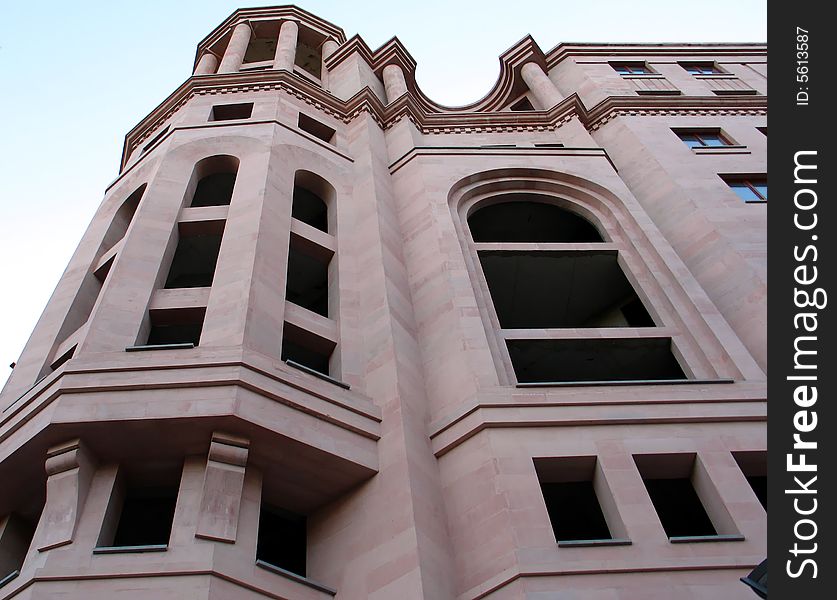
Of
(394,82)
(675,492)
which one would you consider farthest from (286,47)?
(675,492)

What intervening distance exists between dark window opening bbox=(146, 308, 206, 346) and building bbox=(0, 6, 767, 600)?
11cm

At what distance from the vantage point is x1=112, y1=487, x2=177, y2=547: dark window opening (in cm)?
1839

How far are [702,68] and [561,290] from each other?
26.7 metres

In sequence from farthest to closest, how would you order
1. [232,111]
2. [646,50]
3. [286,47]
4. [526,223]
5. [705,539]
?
[646,50] → [286,47] → [232,111] → [526,223] → [705,539]

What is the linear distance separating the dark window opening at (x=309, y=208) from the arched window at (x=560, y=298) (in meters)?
6.09

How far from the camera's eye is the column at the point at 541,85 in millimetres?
40844

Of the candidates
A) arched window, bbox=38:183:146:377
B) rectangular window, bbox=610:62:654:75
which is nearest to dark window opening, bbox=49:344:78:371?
arched window, bbox=38:183:146:377

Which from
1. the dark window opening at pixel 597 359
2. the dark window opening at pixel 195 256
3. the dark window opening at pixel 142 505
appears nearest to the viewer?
the dark window opening at pixel 142 505

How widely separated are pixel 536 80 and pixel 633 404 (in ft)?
97.7

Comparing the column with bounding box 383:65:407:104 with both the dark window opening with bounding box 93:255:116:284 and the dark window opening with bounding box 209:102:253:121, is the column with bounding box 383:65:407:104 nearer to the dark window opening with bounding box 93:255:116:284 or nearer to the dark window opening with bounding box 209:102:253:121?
the dark window opening with bounding box 209:102:253:121

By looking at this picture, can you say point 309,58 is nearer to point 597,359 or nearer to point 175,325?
point 175,325

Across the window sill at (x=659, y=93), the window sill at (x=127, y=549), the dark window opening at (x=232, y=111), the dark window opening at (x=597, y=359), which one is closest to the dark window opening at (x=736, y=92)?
the window sill at (x=659, y=93)

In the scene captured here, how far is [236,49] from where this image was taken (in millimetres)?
42969
